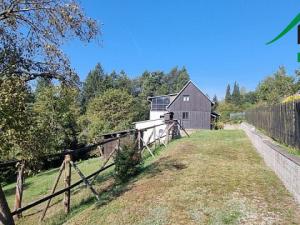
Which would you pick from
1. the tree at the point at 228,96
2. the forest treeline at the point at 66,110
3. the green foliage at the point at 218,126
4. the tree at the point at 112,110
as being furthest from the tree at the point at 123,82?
the green foliage at the point at 218,126

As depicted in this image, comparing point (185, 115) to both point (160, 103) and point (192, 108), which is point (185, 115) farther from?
point (160, 103)

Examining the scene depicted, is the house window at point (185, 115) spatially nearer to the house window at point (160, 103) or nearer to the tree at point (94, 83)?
the house window at point (160, 103)

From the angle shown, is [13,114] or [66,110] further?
[66,110]

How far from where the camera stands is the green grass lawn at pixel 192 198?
6277mm

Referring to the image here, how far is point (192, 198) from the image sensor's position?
7383mm

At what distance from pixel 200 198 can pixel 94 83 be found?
274 feet

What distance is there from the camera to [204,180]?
348 inches

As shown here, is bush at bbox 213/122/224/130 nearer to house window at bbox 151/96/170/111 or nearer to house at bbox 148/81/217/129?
house at bbox 148/81/217/129

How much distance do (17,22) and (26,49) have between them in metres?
0.60

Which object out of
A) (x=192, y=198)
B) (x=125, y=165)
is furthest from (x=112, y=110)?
(x=192, y=198)

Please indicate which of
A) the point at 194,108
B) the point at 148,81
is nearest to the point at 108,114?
the point at 194,108

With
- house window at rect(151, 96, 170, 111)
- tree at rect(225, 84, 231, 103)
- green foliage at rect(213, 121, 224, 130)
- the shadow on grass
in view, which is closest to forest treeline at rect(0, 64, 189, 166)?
the shadow on grass

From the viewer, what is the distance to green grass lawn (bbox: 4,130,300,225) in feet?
20.6

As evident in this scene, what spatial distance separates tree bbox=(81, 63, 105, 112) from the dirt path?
75.5 m
